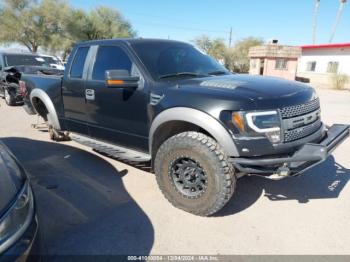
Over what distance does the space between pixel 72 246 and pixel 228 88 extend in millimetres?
2159

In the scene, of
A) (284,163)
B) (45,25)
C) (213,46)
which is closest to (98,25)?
(45,25)

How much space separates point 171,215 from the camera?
3348mm

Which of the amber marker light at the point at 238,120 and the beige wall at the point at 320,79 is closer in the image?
the amber marker light at the point at 238,120

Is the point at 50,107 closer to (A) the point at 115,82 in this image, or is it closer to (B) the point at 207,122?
(A) the point at 115,82

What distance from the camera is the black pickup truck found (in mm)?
2910

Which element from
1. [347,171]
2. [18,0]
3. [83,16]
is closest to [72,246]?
[347,171]

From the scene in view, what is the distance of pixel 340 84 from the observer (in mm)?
22266

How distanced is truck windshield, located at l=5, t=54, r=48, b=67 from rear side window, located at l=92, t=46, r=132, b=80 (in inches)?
305

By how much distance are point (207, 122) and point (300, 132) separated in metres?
1.01

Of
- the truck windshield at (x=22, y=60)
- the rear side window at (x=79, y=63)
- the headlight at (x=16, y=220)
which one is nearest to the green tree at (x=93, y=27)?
the truck windshield at (x=22, y=60)

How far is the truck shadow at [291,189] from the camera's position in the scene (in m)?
3.68

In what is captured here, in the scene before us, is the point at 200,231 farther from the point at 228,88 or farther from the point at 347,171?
the point at 347,171

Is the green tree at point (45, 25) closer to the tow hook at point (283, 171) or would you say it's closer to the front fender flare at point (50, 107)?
the front fender flare at point (50, 107)

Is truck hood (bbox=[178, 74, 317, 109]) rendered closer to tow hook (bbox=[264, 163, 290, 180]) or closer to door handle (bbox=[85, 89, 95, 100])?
tow hook (bbox=[264, 163, 290, 180])
